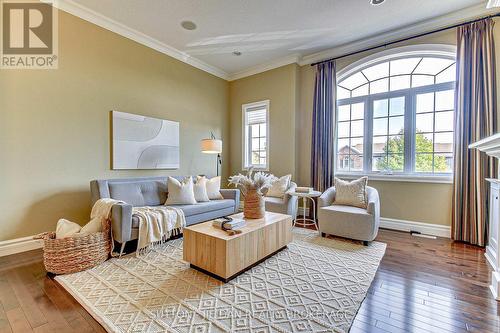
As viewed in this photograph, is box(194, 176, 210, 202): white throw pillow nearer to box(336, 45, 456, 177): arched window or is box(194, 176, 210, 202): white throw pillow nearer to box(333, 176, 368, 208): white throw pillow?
box(333, 176, 368, 208): white throw pillow

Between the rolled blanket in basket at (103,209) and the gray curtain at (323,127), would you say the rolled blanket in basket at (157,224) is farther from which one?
the gray curtain at (323,127)

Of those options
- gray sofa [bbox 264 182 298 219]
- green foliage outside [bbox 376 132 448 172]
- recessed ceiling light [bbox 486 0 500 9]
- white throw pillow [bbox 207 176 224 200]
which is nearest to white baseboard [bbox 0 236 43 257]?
white throw pillow [bbox 207 176 224 200]

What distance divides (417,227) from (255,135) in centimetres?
358

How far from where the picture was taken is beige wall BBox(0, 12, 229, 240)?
269cm

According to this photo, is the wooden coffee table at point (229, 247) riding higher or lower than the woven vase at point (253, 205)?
lower

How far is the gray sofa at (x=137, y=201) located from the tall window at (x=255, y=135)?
1309 mm

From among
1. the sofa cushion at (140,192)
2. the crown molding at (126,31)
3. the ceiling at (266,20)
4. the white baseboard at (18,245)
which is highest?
the ceiling at (266,20)

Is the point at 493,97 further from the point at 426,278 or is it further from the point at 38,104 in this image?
the point at 38,104

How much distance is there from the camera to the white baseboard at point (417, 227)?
3387mm

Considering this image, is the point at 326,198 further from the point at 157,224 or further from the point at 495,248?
the point at 157,224

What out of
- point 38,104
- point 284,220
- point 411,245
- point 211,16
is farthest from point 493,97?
point 38,104

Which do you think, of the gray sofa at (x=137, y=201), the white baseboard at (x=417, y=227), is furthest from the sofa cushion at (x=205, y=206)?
the white baseboard at (x=417, y=227)

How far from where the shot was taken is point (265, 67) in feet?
16.3

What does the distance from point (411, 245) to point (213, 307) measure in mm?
2837
